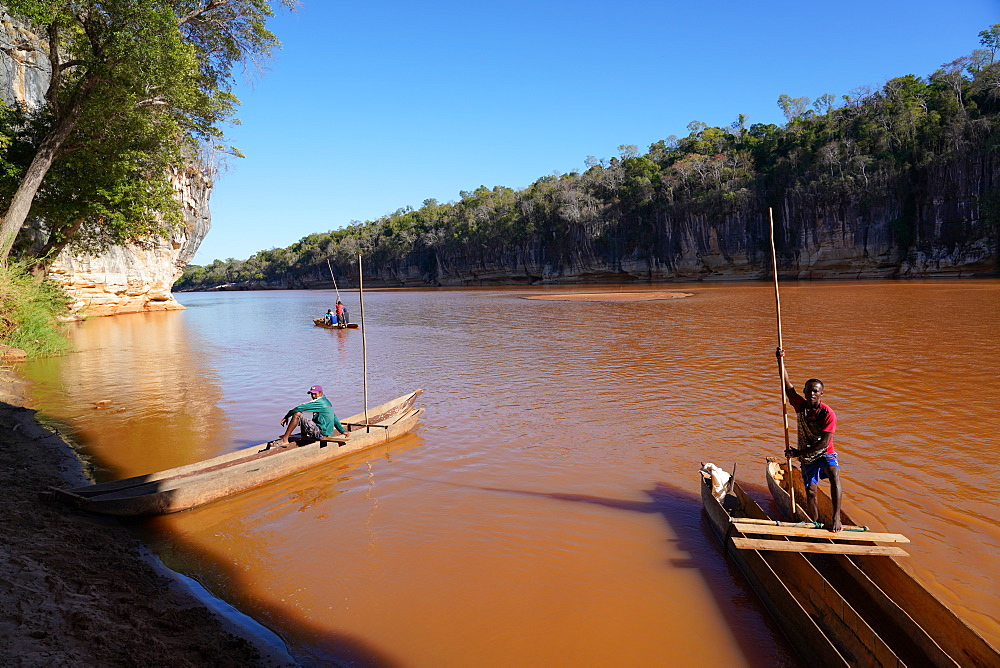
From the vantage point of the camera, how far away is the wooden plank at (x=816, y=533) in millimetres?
4051

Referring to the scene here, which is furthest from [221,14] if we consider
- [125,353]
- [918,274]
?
[918,274]

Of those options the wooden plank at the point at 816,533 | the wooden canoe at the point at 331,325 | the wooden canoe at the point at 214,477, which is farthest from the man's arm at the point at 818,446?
the wooden canoe at the point at 331,325

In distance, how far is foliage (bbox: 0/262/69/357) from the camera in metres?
12.0

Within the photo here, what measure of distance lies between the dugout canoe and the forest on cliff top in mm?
44351

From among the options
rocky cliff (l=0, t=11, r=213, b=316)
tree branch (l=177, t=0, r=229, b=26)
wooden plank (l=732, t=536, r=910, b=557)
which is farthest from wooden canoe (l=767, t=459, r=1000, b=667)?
rocky cliff (l=0, t=11, r=213, b=316)

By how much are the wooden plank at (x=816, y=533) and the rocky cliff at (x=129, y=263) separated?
25400 mm

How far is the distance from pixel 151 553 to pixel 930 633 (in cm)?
603

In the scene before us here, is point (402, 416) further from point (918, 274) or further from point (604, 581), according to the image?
point (918, 274)

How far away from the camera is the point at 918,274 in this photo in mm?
40281

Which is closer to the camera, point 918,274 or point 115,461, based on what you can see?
point 115,461

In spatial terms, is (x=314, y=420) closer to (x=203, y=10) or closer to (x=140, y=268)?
(x=203, y=10)

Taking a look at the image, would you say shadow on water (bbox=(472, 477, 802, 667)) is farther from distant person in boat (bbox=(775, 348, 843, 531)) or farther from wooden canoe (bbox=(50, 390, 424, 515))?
wooden canoe (bbox=(50, 390, 424, 515))

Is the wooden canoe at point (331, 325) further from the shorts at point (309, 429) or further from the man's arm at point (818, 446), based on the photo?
the man's arm at point (818, 446)

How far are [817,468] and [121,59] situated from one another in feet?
50.2
